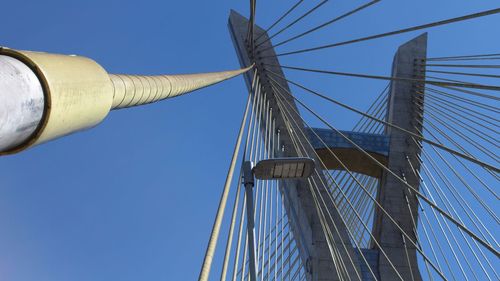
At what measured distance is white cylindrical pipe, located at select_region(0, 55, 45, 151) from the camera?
78.6 inches

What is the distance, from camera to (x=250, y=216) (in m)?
7.52

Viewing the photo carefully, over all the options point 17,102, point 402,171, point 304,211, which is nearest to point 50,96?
point 17,102

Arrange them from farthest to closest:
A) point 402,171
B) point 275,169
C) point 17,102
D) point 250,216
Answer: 1. point 402,171
2. point 275,169
3. point 250,216
4. point 17,102

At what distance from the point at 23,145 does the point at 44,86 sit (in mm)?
222

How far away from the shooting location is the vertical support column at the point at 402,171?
54.0 ft

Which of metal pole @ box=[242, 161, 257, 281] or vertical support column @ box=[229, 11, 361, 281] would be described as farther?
vertical support column @ box=[229, 11, 361, 281]

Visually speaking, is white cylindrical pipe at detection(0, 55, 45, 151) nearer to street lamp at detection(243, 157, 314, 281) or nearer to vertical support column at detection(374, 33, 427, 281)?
street lamp at detection(243, 157, 314, 281)

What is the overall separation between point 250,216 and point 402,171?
10.9m

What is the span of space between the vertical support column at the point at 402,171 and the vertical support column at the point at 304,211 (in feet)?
4.99

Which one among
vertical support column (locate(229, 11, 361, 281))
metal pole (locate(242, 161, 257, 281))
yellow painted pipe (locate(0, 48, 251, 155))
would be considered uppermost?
yellow painted pipe (locate(0, 48, 251, 155))

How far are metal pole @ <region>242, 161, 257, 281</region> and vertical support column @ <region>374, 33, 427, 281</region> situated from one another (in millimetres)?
9407

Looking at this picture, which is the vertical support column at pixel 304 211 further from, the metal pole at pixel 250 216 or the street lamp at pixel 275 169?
the metal pole at pixel 250 216

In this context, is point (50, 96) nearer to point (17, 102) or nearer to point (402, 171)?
point (17, 102)

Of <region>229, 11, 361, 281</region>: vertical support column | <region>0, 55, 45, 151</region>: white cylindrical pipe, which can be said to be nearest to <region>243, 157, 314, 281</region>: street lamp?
<region>0, 55, 45, 151</region>: white cylindrical pipe
